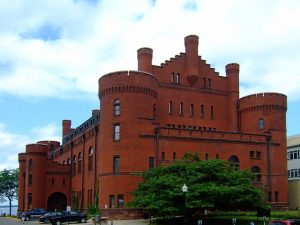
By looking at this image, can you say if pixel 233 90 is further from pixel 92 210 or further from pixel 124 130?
pixel 92 210

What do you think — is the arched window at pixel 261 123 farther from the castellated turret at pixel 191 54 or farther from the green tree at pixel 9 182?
the green tree at pixel 9 182

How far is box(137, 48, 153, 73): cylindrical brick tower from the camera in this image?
64750mm

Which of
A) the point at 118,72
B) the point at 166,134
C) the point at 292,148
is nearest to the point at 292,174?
the point at 292,148

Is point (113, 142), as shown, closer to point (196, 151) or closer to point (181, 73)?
point (196, 151)

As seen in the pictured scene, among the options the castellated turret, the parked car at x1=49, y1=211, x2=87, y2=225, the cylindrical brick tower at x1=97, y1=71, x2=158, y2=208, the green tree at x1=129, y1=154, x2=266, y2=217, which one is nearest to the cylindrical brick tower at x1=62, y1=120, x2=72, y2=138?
the castellated turret

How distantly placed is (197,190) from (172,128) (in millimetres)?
15399

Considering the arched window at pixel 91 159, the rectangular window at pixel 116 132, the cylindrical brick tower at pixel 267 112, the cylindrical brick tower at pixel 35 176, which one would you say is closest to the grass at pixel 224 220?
the rectangular window at pixel 116 132

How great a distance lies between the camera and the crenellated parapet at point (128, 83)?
188 feet

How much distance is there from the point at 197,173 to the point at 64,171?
4322 centimetres

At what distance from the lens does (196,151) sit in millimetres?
59281

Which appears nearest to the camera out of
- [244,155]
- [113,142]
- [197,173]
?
[197,173]

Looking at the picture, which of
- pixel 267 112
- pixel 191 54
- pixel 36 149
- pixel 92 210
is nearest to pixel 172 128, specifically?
pixel 191 54

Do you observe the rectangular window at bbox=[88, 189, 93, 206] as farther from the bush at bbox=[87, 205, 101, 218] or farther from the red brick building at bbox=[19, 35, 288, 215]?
the bush at bbox=[87, 205, 101, 218]

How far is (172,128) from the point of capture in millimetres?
58594
